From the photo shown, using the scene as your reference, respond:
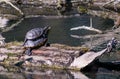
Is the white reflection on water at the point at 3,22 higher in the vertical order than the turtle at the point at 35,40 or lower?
lower

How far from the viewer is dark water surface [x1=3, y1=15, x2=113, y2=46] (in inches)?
984

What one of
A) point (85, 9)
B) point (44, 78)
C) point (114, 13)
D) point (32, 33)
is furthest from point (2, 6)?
point (44, 78)

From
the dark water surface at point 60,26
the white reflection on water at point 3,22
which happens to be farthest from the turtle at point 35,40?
the white reflection on water at point 3,22

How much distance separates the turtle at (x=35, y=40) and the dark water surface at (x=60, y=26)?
12.5 ft

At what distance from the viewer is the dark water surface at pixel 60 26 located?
25.0 m

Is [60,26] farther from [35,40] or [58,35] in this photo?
[35,40]

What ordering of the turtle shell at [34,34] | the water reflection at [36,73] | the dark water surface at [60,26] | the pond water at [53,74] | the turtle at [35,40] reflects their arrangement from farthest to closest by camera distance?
1. the dark water surface at [60,26]
2. the turtle shell at [34,34]
3. the turtle at [35,40]
4. the water reflection at [36,73]
5. the pond water at [53,74]

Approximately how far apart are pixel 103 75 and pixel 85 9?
1817 centimetres

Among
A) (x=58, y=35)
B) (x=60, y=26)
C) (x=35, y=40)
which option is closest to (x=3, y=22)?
(x=60, y=26)

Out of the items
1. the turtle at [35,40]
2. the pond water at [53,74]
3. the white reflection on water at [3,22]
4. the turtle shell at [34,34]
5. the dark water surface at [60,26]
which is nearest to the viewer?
the pond water at [53,74]

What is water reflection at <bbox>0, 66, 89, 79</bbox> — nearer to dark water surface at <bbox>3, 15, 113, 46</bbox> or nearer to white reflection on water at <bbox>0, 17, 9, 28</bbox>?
dark water surface at <bbox>3, 15, 113, 46</bbox>

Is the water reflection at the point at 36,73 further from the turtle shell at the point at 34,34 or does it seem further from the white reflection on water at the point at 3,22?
the white reflection on water at the point at 3,22

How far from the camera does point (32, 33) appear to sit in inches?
765

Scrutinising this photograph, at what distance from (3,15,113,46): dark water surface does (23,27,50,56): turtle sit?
12.5ft
